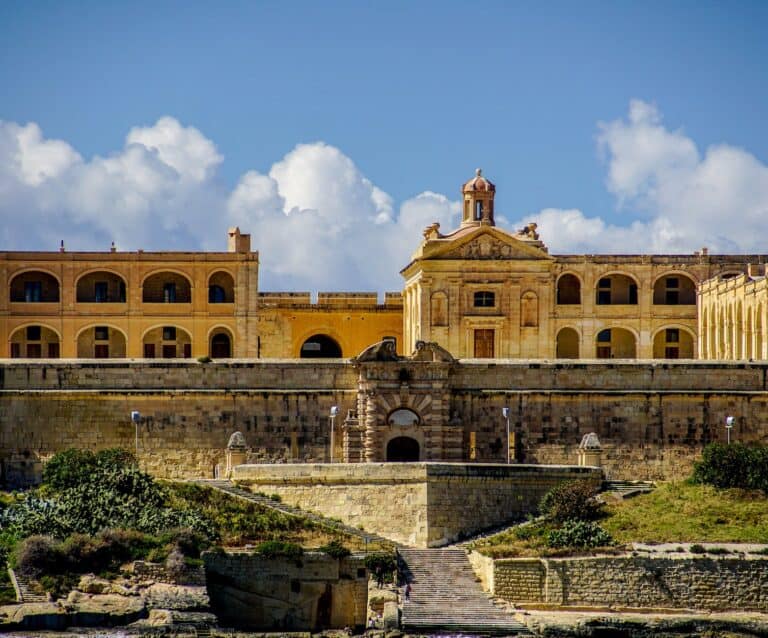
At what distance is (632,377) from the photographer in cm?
5862

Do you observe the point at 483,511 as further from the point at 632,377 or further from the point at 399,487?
the point at 632,377

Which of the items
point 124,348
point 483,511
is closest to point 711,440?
point 483,511

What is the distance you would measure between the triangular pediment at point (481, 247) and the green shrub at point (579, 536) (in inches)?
1017

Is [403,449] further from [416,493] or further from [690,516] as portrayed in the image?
[690,516]

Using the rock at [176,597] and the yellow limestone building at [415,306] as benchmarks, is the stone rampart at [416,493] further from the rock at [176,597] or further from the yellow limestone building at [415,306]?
the yellow limestone building at [415,306]

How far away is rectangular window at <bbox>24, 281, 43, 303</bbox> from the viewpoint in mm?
76688

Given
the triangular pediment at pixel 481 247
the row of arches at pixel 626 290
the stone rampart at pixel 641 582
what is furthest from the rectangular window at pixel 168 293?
the stone rampart at pixel 641 582

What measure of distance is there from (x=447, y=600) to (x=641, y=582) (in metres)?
5.01

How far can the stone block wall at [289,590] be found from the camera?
48312mm

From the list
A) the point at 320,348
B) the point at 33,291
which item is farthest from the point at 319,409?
the point at 320,348

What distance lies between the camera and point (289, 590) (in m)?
48.8

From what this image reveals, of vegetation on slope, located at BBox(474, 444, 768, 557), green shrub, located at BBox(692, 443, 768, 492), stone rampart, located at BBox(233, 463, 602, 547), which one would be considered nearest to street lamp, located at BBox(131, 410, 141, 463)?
stone rampart, located at BBox(233, 463, 602, 547)

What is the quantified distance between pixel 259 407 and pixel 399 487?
6862 millimetres

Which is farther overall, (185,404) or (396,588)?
(185,404)
